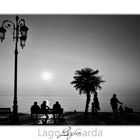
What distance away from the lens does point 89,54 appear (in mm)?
9109

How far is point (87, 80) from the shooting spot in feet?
36.6

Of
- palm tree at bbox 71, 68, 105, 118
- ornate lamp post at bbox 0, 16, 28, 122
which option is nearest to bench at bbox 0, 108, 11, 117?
ornate lamp post at bbox 0, 16, 28, 122

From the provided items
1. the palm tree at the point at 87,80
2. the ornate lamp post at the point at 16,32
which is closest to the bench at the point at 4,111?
the ornate lamp post at the point at 16,32

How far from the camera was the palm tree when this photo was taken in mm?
9552

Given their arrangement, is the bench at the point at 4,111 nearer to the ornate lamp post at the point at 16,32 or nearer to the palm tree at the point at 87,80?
the ornate lamp post at the point at 16,32

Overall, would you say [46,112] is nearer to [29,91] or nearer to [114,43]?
[29,91]

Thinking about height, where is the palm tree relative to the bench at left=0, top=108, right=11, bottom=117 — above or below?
above

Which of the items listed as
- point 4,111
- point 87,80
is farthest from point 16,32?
point 87,80

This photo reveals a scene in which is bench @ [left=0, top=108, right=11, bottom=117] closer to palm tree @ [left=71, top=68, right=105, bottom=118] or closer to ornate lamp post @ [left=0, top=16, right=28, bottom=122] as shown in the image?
ornate lamp post @ [left=0, top=16, right=28, bottom=122]

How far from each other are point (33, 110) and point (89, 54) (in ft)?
8.65

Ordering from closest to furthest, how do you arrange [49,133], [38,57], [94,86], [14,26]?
[49,133] → [14,26] → [38,57] → [94,86]

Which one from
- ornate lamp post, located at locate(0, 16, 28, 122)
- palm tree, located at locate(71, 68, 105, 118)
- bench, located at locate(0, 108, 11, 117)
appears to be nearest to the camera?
ornate lamp post, located at locate(0, 16, 28, 122)

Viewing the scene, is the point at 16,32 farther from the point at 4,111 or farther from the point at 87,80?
the point at 87,80
